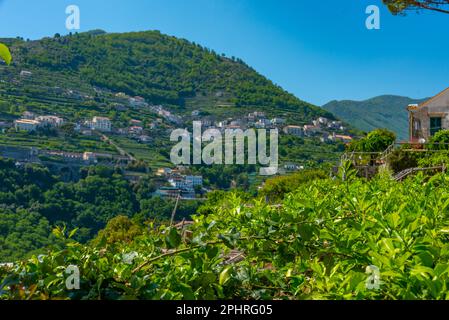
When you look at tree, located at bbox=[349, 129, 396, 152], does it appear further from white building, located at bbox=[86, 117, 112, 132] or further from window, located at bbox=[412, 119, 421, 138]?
Result: white building, located at bbox=[86, 117, 112, 132]

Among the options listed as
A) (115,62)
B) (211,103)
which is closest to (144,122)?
(211,103)

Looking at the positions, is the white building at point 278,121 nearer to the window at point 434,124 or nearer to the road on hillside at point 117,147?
the road on hillside at point 117,147

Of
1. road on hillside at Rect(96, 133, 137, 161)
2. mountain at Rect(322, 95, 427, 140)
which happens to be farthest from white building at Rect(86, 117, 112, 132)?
mountain at Rect(322, 95, 427, 140)

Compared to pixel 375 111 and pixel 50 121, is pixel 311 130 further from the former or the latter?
pixel 375 111

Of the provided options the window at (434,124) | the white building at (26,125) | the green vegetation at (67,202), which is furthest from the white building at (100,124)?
the window at (434,124)

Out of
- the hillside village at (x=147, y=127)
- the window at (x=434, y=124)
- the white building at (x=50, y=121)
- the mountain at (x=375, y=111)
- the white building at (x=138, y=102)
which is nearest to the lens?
the window at (x=434, y=124)

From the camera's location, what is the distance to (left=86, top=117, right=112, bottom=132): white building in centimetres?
7969

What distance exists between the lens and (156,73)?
113m

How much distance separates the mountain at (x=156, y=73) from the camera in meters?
97.1

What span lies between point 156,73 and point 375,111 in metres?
52.2

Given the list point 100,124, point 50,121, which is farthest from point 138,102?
point 50,121

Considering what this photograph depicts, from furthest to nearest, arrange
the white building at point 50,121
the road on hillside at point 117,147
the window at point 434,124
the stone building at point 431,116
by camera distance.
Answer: the white building at point 50,121 → the road on hillside at point 117,147 → the window at point 434,124 → the stone building at point 431,116

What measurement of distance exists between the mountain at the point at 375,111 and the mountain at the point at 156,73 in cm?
2133

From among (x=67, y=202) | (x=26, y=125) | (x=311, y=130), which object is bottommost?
(x=67, y=202)
